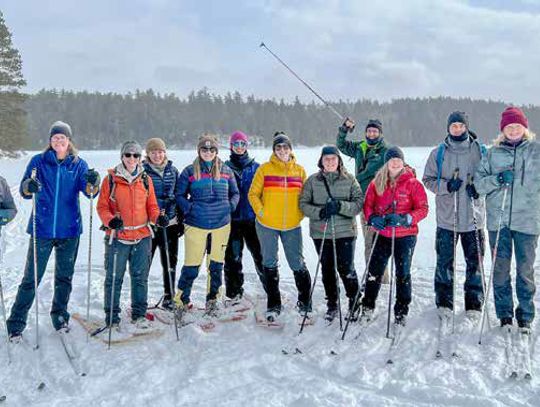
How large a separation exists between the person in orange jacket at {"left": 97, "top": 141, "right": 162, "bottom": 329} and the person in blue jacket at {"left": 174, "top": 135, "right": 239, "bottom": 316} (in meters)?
0.40

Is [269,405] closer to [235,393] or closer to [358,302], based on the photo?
[235,393]

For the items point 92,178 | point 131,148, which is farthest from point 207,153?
point 92,178

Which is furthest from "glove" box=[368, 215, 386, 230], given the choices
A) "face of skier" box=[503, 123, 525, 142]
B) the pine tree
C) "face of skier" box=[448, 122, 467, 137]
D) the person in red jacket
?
the pine tree

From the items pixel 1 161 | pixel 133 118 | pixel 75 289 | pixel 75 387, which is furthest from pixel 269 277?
pixel 133 118

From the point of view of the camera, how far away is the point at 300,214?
4996mm

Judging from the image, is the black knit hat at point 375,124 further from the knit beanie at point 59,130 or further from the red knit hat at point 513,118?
the knit beanie at point 59,130

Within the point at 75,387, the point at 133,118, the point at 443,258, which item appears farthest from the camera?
the point at 133,118

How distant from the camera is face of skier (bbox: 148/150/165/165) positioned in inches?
202

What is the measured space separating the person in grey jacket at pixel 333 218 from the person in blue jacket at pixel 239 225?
86cm

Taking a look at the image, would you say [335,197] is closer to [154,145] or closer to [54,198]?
[154,145]

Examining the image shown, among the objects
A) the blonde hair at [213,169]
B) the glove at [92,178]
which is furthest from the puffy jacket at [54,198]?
the blonde hair at [213,169]

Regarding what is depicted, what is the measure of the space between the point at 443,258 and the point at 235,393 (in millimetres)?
2672

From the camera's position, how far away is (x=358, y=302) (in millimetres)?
4949

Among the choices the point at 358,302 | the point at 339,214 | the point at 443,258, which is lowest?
the point at 358,302
